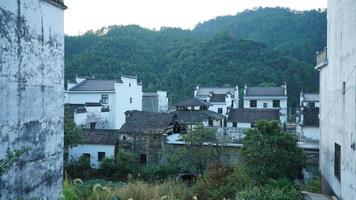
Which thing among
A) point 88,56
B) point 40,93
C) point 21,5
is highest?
point 88,56

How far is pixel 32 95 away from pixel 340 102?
27.4 ft

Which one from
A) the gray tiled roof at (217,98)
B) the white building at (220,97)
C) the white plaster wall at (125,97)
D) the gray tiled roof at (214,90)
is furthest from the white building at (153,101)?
the gray tiled roof at (214,90)

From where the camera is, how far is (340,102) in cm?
1062

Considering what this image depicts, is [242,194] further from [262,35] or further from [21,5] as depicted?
[262,35]

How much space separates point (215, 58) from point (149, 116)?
34898mm

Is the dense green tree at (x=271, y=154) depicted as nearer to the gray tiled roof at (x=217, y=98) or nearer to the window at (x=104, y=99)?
the window at (x=104, y=99)

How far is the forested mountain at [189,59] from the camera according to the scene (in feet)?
165

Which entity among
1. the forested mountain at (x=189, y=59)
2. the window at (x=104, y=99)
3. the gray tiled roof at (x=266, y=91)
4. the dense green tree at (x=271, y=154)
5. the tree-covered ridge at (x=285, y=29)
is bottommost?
the dense green tree at (x=271, y=154)

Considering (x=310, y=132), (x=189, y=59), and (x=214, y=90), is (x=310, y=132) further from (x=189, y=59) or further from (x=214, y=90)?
(x=189, y=59)

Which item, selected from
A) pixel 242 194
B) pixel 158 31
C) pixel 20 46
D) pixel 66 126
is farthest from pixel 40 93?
pixel 158 31

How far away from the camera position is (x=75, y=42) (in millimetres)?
54875

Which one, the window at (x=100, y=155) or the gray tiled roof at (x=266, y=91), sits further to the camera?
the gray tiled roof at (x=266, y=91)

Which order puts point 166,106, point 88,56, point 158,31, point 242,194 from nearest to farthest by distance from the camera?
point 242,194 → point 166,106 → point 88,56 → point 158,31

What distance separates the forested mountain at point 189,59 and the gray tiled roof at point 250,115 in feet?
63.0
